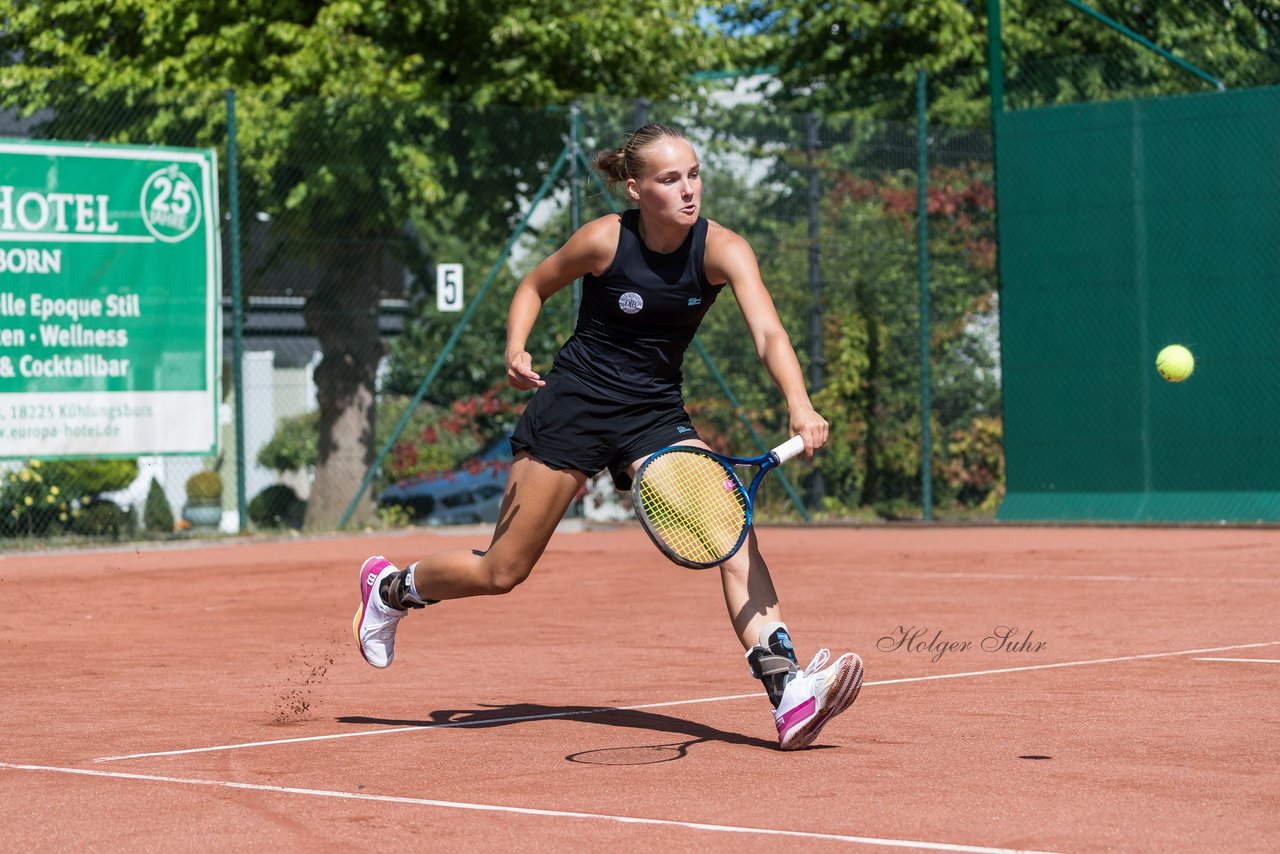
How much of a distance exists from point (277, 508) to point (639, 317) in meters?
10.8

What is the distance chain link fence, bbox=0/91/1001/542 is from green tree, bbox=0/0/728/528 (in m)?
0.03

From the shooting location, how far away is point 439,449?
16.2 m

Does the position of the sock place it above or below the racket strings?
below

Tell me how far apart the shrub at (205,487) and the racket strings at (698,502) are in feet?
33.9

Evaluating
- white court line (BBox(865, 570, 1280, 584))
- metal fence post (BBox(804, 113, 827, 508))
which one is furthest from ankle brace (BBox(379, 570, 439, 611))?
metal fence post (BBox(804, 113, 827, 508))

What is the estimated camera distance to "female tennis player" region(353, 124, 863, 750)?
552 cm

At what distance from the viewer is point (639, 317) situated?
568 cm

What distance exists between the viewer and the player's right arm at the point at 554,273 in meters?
5.58

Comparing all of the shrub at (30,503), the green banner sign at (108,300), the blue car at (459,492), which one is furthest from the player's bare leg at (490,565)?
the blue car at (459,492)

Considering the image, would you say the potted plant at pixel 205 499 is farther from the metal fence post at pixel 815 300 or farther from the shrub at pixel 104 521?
the metal fence post at pixel 815 300

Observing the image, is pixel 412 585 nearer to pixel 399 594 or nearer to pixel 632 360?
pixel 399 594

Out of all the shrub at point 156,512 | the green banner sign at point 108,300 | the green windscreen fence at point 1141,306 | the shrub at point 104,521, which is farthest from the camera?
the shrub at point 156,512

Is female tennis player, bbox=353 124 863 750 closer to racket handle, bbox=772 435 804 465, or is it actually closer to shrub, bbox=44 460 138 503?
racket handle, bbox=772 435 804 465

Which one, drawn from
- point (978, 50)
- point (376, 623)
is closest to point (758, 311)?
point (376, 623)
